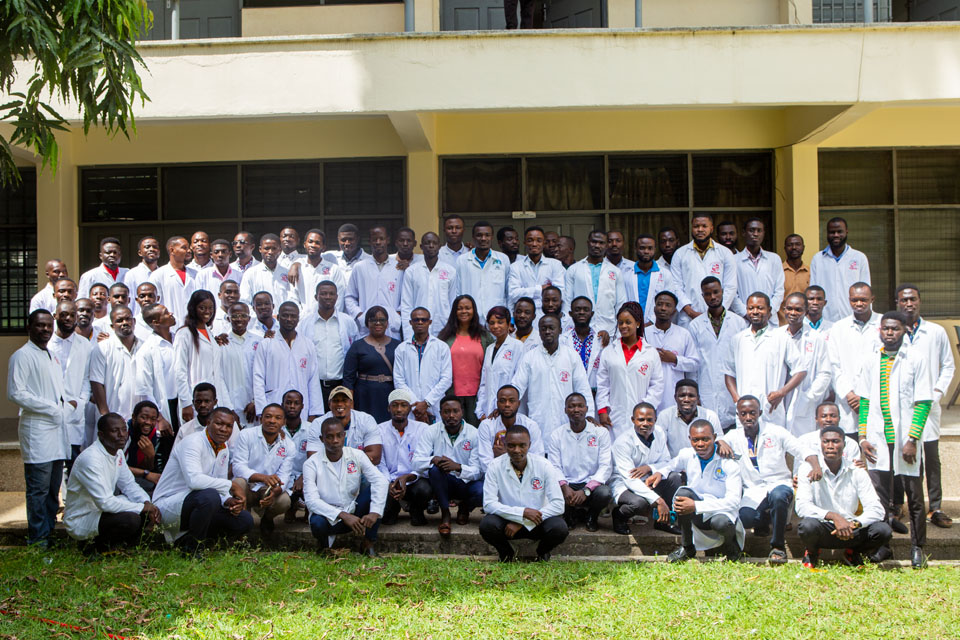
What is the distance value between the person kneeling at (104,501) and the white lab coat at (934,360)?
5.72m

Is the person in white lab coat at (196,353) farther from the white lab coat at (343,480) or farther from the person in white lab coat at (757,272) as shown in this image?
the person in white lab coat at (757,272)

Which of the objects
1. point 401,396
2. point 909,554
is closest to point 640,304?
point 401,396

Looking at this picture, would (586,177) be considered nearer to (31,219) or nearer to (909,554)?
(909,554)

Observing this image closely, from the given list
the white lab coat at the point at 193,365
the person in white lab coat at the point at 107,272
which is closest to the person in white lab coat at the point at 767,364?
the white lab coat at the point at 193,365

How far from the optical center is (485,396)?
7.62 metres

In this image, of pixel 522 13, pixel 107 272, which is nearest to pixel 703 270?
pixel 522 13

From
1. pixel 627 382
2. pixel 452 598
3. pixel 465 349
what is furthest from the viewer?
pixel 465 349

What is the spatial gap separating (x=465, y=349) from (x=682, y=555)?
8.18ft

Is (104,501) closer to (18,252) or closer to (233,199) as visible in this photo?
(233,199)

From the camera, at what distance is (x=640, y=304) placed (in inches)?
326

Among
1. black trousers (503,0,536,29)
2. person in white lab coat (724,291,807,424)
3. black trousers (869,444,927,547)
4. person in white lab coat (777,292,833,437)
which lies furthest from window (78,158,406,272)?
black trousers (869,444,927,547)

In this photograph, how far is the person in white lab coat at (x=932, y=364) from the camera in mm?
6645

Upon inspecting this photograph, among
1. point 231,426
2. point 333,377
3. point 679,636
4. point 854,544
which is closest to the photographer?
point 679,636

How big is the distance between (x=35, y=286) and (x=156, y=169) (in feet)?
6.71
